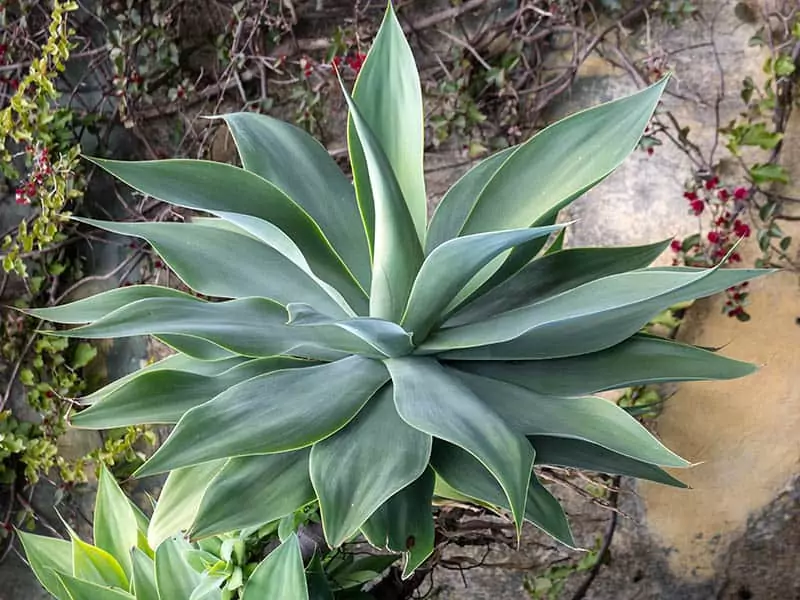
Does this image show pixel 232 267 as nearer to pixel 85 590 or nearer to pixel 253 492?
pixel 253 492

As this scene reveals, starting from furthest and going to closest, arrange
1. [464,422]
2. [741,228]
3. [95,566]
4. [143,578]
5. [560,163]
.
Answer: [741,228] < [95,566] < [143,578] < [560,163] < [464,422]

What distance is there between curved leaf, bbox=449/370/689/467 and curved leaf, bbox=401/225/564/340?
61 mm

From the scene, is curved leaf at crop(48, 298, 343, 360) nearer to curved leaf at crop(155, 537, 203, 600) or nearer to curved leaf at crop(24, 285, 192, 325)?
curved leaf at crop(24, 285, 192, 325)

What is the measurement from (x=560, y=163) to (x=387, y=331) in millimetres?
214

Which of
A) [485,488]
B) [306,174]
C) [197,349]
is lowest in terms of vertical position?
[485,488]

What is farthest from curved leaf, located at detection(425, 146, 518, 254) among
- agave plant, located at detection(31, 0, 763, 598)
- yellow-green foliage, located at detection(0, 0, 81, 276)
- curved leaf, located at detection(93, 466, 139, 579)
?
yellow-green foliage, located at detection(0, 0, 81, 276)

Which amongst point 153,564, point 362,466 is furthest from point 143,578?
point 362,466

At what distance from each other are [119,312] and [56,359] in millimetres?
1244

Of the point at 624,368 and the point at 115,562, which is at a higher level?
the point at 624,368

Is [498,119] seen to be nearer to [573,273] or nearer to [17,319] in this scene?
[573,273]

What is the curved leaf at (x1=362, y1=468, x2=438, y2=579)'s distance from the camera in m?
0.55

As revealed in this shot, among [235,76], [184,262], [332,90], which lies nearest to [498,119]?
[332,90]

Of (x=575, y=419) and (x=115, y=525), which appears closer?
(x=575, y=419)

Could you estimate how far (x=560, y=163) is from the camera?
2.05 feet
